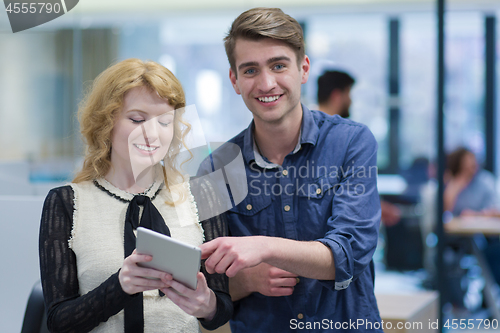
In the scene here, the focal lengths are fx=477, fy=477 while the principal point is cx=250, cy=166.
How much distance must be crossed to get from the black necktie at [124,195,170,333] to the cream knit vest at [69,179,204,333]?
0.02m

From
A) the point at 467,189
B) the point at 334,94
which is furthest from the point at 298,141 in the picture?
the point at 467,189

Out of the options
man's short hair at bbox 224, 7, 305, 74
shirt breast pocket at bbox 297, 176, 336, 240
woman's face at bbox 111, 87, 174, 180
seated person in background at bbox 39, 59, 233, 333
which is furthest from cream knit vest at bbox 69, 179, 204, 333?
man's short hair at bbox 224, 7, 305, 74

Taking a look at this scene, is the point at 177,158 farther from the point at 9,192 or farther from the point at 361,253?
the point at 9,192

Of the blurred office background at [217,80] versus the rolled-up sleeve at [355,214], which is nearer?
the rolled-up sleeve at [355,214]

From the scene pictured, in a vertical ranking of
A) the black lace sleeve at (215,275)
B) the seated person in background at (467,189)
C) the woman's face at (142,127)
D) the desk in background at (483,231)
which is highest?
the woman's face at (142,127)

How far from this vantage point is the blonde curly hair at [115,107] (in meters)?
1.24

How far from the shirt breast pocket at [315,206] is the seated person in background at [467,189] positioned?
348 cm

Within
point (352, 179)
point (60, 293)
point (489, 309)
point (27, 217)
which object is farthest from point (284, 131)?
point (489, 309)

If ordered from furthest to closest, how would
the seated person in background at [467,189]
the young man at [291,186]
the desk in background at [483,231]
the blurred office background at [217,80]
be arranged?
the seated person in background at [467,189] < the desk in background at [483,231] < the blurred office background at [217,80] < the young man at [291,186]

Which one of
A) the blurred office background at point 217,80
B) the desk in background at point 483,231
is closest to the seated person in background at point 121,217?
the blurred office background at point 217,80

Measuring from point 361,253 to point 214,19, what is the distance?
10.6 feet

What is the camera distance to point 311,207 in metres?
1.46

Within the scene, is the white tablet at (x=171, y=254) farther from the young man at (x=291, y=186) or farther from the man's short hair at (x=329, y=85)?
the man's short hair at (x=329, y=85)

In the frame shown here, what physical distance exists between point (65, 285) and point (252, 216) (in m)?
0.58
